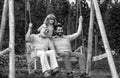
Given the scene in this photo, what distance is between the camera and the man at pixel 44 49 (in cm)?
822

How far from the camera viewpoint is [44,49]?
8672 millimetres

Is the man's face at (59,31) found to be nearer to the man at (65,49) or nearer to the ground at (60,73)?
the man at (65,49)

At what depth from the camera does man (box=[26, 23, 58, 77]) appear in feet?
27.0

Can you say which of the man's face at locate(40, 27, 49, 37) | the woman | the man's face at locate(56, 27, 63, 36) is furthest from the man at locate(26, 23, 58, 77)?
the man's face at locate(56, 27, 63, 36)

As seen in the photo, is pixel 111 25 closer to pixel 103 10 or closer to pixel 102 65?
pixel 103 10

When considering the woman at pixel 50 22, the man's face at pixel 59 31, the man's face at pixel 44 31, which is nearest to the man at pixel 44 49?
the man's face at pixel 44 31

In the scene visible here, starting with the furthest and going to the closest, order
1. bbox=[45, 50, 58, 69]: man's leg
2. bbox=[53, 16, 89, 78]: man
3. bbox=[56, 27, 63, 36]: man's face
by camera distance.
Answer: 1. bbox=[56, 27, 63, 36]: man's face
2. bbox=[53, 16, 89, 78]: man
3. bbox=[45, 50, 58, 69]: man's leg

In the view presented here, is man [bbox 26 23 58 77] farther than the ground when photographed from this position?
No

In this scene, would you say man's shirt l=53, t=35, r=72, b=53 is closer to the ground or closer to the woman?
the woman

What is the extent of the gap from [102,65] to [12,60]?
22.5 ft

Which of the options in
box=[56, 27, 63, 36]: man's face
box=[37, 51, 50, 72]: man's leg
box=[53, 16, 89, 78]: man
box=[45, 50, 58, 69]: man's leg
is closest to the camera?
box=[37, 51, 50, 72]: man's leg

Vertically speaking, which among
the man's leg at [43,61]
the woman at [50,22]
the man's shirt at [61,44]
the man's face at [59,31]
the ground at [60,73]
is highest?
the woman at [50,22]

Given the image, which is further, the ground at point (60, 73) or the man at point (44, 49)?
the ground at point (60, 73)

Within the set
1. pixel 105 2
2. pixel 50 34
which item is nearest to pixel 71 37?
pixel 50 34
